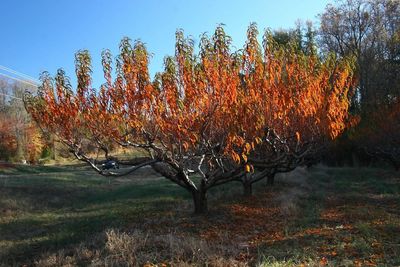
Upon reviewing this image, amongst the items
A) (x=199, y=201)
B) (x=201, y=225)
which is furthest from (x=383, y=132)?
(x=201, y=225)

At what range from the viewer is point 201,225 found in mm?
10953

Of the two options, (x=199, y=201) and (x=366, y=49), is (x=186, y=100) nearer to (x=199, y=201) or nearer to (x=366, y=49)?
(x=199, y=201)

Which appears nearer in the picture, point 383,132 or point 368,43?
point 383,132

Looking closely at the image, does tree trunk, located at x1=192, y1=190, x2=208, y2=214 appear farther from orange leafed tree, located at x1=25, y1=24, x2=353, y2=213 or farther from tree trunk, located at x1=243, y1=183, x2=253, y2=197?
tree trunk, located at x1=243, y1=183, x2=253, y2=197

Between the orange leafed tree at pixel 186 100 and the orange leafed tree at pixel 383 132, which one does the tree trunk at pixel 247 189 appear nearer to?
the orange leafed tree at pixel 186 100

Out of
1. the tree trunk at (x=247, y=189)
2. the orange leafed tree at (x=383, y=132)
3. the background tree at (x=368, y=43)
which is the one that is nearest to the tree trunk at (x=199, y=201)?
the tree trunk at (x=247, y=189)

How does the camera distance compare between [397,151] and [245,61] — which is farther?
[397,151]

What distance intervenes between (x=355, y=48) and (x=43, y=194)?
1134 inches

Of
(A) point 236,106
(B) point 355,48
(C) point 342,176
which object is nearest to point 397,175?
(C) point 342,176

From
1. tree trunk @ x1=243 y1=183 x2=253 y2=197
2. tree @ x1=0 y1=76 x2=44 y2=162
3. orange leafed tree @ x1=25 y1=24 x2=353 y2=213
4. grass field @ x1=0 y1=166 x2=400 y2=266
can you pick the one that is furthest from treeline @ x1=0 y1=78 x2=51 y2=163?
orange leafed tree @ x1=25 y1=24 x2=353 y2=213

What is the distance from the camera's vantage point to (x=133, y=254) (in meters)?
7.55

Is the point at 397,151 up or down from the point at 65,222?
up

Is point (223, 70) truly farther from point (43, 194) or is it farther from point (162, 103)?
point (43, 194)

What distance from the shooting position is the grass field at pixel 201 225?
299 inches
